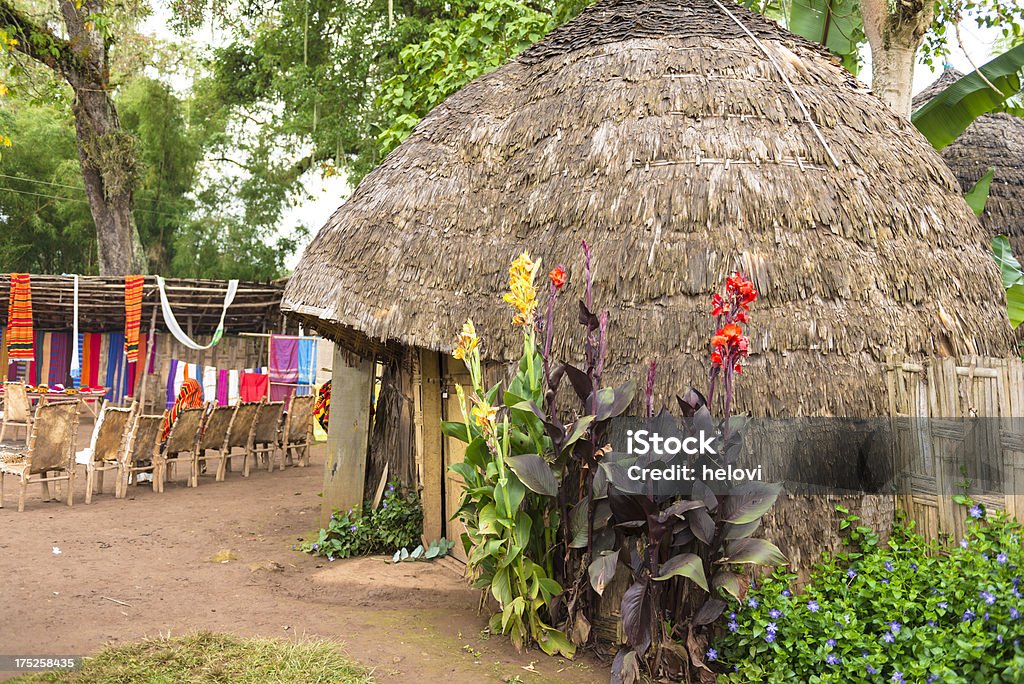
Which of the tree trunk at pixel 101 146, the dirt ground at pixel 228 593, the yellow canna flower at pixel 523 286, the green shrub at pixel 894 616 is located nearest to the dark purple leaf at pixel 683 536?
the green shrub at pixel 894 616

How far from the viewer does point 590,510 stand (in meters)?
4.77

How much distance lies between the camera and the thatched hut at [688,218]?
4891mm

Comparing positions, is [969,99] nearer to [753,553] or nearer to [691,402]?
[691,402]

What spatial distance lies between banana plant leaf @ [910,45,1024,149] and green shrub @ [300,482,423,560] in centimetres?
583

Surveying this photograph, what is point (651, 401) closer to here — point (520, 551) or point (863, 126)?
point (520, 551)

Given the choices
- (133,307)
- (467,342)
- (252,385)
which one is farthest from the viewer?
(133,307)

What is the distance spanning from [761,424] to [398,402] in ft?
13.0

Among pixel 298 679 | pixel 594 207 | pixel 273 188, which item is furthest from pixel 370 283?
pixel 273 188

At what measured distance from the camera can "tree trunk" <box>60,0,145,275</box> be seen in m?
15.7

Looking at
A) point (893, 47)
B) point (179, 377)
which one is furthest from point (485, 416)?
point (179, 377)

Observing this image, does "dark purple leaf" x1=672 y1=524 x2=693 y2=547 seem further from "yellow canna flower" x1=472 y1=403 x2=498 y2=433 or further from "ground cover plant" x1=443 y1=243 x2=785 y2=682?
"yellow canna flower" x1=472 y1=403 x2=498 y2=433

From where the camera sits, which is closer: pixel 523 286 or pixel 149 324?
pixel 523 286

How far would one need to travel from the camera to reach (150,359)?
16.3 m

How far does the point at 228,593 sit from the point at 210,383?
890cm
